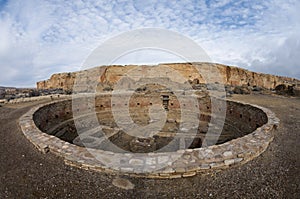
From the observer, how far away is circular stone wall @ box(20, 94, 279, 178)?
131 inches

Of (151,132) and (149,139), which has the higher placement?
(149,139)

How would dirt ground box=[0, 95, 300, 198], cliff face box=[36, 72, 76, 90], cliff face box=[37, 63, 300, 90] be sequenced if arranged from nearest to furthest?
dirt ground box=[0, 95, 300, 198] → cliff face box=[37, 63, 300, 90] → cliff face box=[36, 72, 76, 90]

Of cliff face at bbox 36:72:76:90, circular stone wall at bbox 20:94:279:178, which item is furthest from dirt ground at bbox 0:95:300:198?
cliff face at bbox 36:72:76:90

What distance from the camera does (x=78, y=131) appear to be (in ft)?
35.0

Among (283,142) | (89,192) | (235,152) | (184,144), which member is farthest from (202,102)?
(89,192)

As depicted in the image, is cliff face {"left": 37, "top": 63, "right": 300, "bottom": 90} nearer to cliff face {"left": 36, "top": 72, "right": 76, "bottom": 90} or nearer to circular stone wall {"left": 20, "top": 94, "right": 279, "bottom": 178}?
cliff face {"left": 36, "top": 72, "right": 76, "bottom": 90}

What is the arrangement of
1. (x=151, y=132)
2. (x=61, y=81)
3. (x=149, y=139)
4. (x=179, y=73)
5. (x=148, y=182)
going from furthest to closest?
(x=61, y=81) → (x=179, y=73) → (x=151, y=132) → (x=149, y=139) → (x=148, y=182)

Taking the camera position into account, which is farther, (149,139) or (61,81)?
(61,81)

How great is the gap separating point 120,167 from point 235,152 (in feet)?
7.47

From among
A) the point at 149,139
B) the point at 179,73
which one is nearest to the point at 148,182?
the point at 149,139

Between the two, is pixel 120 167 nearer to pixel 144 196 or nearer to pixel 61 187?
pixel 144 196

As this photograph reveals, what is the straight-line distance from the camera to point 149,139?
7367 mm

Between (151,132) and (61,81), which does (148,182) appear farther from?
(61,81)

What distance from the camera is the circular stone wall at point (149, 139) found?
3316 millimetres
